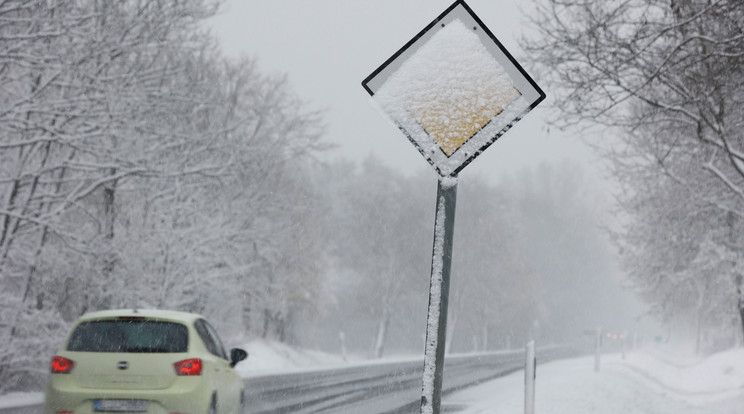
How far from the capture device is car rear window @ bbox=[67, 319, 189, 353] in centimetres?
790

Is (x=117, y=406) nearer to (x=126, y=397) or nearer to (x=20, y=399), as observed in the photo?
(x=126, y=397)

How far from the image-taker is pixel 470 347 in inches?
2522

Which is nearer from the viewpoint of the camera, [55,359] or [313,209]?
[55,359]

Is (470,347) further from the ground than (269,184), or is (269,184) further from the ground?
(269,184)

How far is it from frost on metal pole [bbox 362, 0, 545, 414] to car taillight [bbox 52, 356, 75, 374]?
5776 mm

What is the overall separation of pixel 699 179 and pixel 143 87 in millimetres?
12635

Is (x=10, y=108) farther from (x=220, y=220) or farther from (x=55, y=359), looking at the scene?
(x=220, y=220)

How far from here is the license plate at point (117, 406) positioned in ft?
25.1

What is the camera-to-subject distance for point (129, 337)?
7.96 metres

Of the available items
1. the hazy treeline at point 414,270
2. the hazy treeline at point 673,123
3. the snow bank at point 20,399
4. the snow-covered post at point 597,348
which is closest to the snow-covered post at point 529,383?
the hazy treeline at point 673,123

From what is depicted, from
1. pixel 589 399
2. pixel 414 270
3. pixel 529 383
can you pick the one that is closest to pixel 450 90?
pixel 529 383

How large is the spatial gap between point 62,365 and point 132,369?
0.73m

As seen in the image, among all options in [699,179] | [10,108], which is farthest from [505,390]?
[10,108]

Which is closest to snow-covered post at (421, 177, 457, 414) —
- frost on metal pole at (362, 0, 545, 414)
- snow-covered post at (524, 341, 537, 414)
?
frost on metal pole at (362, 0, 545, 414)
